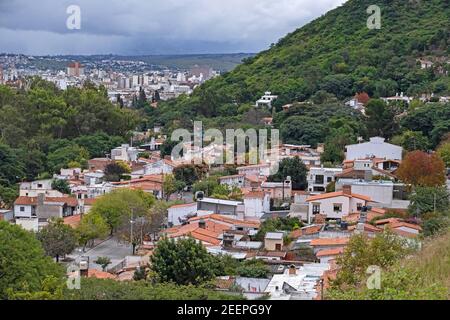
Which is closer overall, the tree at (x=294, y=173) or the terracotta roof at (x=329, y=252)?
the terracotta roof at (x=329, y=252)

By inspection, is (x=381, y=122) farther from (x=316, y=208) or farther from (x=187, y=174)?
(x=316, y=208)

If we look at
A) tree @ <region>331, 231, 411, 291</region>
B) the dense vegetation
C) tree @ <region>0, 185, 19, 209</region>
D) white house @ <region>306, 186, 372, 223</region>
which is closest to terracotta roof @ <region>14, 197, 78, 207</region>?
tree @ <region>0, 185, 19, 209</region>

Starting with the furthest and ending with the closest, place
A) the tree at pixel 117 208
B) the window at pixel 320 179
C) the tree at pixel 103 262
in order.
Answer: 1. the window at pixel 320 179
2. the tree at pixel 117 208
3. the tree at pixel 103 262

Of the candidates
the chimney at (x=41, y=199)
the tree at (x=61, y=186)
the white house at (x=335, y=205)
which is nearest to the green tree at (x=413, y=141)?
the white house at (x=335, y=205)

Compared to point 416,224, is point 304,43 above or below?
above

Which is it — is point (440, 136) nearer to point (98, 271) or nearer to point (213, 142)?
point (213, 142)

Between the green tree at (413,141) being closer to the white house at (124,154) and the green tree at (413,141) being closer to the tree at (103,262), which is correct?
the white house at (124,154)

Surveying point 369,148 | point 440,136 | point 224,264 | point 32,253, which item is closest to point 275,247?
point 224,264
